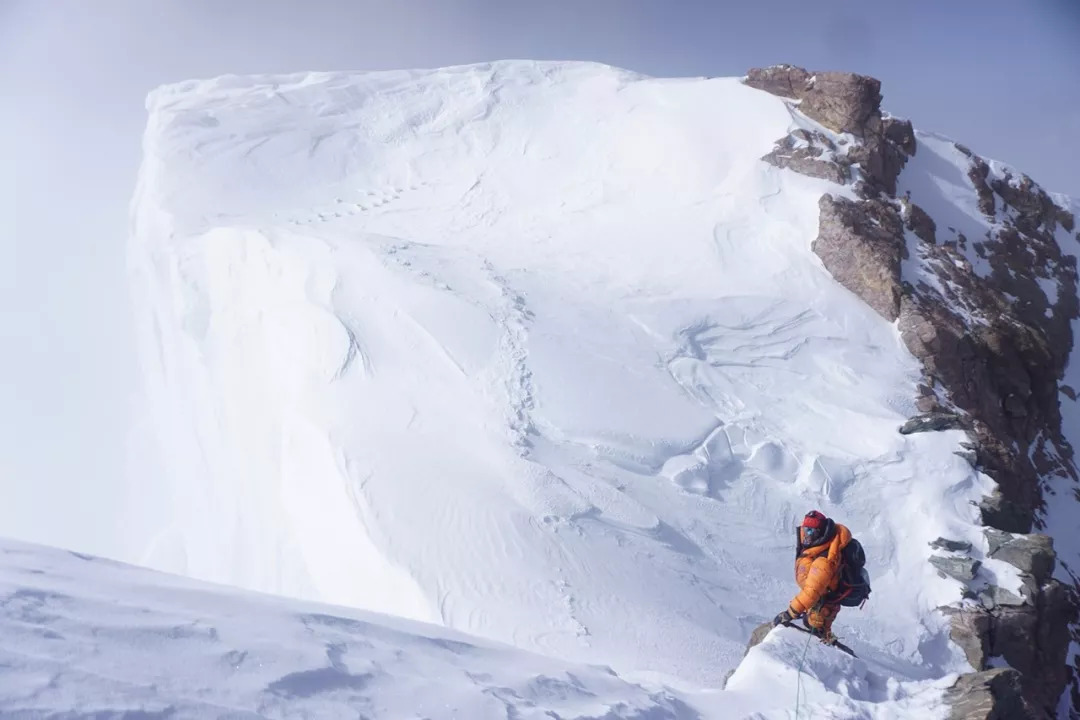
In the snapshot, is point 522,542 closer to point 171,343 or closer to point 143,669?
point 143,669

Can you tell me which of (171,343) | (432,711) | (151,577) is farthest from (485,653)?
(171,343)

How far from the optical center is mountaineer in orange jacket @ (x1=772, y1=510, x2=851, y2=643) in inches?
251

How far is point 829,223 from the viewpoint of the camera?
15984 mm

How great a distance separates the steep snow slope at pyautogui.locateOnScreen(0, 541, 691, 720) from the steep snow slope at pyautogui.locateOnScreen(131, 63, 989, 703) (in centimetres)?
159

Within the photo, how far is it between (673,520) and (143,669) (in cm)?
738

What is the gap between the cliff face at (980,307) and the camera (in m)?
10.2

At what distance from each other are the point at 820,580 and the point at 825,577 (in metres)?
0.04

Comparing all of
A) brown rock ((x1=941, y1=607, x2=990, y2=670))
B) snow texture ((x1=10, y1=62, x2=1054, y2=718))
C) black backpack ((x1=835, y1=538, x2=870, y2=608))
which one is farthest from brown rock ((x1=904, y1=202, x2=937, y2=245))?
black backpack ((x1=835, y1=538, x2=870, y2=608))

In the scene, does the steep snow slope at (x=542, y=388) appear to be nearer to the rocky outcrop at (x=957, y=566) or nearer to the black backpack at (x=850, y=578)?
the rocky outcrop at (x=957, y=566)

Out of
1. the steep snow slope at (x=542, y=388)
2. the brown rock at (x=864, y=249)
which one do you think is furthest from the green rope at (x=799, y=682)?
the brown rock at (x=864, y=249)

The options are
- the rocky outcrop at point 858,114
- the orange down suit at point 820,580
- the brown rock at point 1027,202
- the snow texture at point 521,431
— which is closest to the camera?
the snow texture at point 521,431

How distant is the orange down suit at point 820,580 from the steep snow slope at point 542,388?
2.47 feet

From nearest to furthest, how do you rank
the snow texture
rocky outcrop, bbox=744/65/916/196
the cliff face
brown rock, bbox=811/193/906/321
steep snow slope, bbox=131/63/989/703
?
the snow texture, steep snow slope, bbox=131/63/989/703, the cliff face, brown rock, bbox=811/193/906/321, rocky outcrop, bbox=744/65/916/196

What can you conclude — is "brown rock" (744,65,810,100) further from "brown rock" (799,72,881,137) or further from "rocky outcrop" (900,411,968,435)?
"rocky outcrop" (900,411,968,435)
